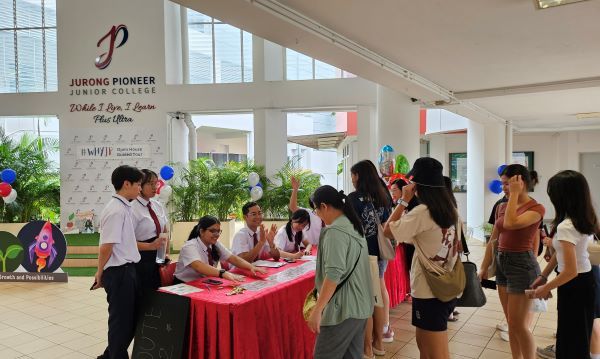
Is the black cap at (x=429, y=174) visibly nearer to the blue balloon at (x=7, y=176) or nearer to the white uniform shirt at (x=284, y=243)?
the white uniform shirt at (x=284, y=243)

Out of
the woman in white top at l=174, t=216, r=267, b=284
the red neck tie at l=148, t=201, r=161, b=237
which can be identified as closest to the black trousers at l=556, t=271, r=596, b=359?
the woman in white top at l=174, t=216, r=267, b=284

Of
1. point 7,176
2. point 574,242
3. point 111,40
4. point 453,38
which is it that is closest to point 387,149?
point 453,38

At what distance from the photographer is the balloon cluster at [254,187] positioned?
754 centimetres

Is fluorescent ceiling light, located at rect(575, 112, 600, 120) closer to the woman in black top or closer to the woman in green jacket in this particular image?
the woman in black top

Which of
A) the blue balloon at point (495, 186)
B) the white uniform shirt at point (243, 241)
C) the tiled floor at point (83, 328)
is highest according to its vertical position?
the blue balloon at point (495, 186)

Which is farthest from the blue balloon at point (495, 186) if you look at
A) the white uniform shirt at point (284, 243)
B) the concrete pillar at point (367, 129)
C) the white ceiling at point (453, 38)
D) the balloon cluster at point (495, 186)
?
the white uniform shirt at point (284, 243)

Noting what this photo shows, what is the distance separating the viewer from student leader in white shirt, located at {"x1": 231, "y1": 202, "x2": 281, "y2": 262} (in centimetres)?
325

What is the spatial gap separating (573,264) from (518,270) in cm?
58

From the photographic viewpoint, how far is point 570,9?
2824 millimetres

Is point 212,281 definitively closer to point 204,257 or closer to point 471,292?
point 204,257

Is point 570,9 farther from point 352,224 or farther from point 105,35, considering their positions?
point 105,35

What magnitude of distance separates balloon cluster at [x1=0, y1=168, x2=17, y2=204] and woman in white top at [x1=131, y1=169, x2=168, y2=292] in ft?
15.3

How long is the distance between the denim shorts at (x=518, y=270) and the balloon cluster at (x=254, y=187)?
5.29m

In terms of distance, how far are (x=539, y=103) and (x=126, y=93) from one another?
764 centimetres
